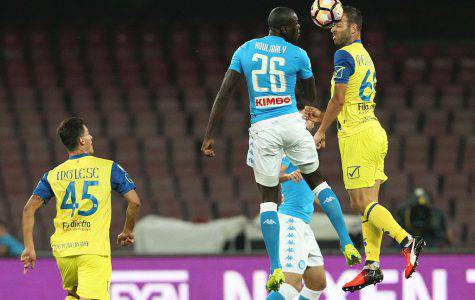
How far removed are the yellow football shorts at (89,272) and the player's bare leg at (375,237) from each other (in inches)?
63.3

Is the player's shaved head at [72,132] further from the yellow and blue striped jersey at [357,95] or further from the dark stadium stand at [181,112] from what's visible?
the dark stadium stand at [181,112]

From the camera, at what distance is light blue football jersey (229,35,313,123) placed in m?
6.81

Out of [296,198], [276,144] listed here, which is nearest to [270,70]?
[276,144]

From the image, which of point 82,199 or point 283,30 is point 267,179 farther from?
point 82,199

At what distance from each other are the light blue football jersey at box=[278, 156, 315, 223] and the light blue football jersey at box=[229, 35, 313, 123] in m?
0.86

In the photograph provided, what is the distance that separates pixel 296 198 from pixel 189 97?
24.4ft

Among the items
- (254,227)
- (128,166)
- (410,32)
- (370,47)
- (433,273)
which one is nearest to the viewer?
(433,273)

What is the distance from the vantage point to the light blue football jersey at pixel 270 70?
6.81 meters

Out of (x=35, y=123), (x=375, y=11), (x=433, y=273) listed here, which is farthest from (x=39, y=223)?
(x=375, y=11)

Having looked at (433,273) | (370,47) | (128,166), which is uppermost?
(370,47)

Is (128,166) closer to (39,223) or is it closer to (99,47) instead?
(39,223)

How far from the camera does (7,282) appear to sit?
32.0 feet

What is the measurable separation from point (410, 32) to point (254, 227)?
6291 millimetres

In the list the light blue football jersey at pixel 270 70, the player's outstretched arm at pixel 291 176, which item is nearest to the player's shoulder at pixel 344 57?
the light blue football jersey at pixel 270 70
